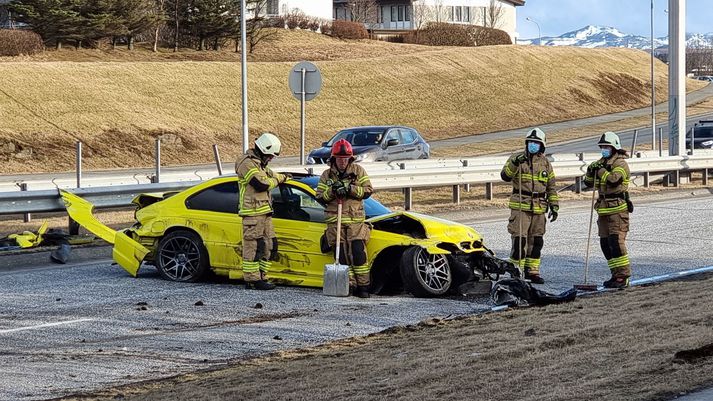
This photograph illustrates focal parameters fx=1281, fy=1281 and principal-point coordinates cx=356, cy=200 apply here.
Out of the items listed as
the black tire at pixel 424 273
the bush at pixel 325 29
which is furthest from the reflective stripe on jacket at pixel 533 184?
the bush at pixel 325 29

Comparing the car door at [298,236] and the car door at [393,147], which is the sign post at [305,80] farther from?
the car door at [298,236]

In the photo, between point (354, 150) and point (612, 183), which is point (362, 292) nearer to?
point (612, 183)

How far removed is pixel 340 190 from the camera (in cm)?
1350

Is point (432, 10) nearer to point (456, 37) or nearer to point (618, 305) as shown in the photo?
point (456, 37)

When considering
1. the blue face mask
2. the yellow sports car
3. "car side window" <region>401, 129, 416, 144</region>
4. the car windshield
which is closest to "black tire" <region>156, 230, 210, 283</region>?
the yellow sports car

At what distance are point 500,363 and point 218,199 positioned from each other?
22.2 ft

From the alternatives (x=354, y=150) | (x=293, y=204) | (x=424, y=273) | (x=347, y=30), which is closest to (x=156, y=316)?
(x=293, y=204)

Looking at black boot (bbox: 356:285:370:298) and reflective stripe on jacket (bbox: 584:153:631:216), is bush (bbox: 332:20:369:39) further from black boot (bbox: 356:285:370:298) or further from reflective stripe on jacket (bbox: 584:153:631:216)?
black boot (bbox: 356:285:370:298)

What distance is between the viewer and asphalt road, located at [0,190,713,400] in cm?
970

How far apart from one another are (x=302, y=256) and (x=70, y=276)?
117 inches

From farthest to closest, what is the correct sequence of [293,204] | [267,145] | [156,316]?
[293,204] < [267,145] < [156,316]

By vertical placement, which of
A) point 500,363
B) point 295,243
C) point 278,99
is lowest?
point 500,363

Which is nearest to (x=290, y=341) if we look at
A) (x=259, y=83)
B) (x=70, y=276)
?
(x=70, y=276)

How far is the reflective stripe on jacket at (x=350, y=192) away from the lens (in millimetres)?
13578
